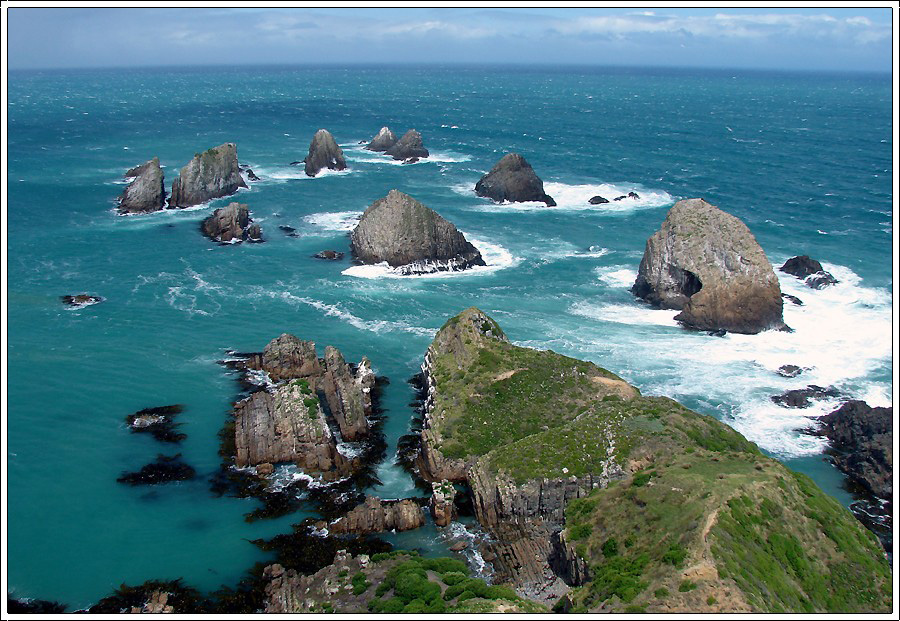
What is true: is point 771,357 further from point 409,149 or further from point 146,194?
point 409,149

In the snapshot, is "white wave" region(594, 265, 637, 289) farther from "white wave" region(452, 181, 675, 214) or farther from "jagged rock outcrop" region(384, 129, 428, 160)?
"jagged rock outcrop" region(384, 129, 428, 160)

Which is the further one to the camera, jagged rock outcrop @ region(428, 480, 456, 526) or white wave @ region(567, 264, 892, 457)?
white wave @ region(567, 264, 892, 457)

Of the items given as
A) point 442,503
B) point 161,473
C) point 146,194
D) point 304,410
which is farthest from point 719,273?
point 146,194

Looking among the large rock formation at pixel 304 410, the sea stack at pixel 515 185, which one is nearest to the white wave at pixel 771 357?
the large rock formation at pixel 304 410

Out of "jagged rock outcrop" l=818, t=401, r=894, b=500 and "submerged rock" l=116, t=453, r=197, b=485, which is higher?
"jagged rock outcrop" l=818, t=401, r=894, b=500

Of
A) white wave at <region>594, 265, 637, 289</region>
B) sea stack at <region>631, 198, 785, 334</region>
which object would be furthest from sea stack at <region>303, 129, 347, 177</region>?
sea stack at <region>631, 198, 785, 334</region>

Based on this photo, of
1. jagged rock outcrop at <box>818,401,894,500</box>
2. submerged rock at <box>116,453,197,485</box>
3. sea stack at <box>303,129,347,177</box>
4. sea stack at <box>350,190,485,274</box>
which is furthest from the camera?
sea stack at <box>303,129,347,177</box>
